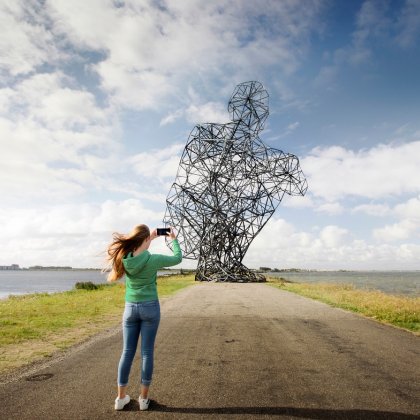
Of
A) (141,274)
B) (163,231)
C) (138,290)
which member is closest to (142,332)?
(138,290)

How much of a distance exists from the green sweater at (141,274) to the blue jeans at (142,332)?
0.31ft

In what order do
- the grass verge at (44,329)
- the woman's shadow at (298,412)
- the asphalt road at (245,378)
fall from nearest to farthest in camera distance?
the woman's shadow at (298,412) → the asphalt road at (245,378) → the grass verge at (44,329)

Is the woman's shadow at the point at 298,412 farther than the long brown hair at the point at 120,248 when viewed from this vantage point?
No

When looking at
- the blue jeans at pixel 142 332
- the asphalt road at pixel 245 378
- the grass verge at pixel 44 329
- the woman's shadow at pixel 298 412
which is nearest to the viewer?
the woman's shadow at pixel 298 412

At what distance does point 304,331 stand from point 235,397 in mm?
5209

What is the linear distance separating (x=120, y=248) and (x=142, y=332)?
107 cm

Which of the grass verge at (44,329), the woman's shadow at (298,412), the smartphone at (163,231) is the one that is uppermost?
the smartphone at (163,231)

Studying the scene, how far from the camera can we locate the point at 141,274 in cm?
493

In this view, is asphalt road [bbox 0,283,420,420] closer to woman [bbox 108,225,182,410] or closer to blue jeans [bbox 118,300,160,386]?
blue jeans [bbox 118,300,160,386]

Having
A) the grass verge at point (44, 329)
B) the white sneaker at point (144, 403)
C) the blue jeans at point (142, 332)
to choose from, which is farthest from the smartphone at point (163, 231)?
the grass verge at point (44, 329)

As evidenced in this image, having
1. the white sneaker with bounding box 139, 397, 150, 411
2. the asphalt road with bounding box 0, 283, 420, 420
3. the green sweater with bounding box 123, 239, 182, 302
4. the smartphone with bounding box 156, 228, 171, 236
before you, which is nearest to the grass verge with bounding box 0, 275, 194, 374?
the asphalt road with bounding box 0, 283, 420, 420

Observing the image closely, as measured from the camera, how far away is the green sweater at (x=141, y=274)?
192 inches

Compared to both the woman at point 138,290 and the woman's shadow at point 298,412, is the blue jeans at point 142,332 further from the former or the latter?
the woman's shadow at point 298,412

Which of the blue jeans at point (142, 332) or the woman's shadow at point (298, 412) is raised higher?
the blue jeans at point (142, 332)
